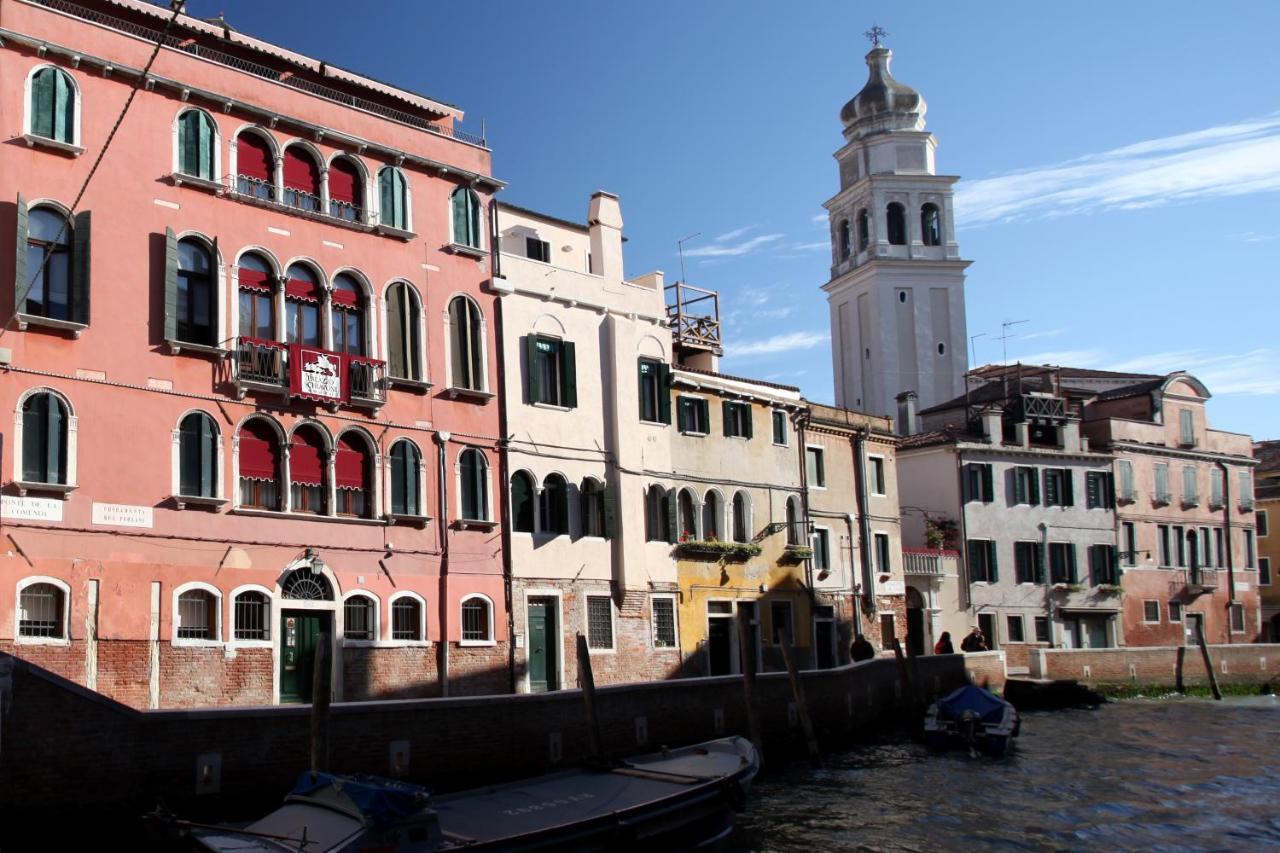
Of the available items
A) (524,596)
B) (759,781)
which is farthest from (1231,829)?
(524,596)

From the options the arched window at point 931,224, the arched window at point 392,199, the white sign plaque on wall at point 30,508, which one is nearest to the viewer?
the white sign plaque on wall at point 30,508

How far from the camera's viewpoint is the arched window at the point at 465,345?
2589 cm

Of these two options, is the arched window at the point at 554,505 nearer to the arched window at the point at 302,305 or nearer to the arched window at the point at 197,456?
the arched window at the point at 302,305

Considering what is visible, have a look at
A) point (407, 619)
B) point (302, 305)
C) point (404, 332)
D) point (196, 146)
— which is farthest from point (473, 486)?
point (196, 146)

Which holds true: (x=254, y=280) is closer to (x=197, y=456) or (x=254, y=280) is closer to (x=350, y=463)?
(x=197, y=456)

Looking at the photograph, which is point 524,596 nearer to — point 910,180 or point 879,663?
point 879,663

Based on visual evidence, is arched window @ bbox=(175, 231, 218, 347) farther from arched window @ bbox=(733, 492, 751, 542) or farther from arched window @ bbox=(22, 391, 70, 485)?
Result: arched window @ bbox=(733, 492, 751, 542)

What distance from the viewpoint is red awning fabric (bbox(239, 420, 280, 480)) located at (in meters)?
22.5

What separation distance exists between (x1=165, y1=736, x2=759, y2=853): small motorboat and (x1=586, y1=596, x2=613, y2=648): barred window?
6.30 metres

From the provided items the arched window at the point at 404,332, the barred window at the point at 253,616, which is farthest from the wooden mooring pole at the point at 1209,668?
the barred window at the point at 253,616

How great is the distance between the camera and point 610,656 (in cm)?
2788

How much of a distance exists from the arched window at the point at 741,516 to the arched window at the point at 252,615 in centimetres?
1283

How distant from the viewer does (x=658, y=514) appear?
2997 centimetres

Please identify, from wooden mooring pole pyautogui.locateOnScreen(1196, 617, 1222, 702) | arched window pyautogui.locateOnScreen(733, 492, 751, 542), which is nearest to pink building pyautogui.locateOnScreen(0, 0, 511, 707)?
arched window pyautogui.locateOnScreen(733, 492, 751, 542)
